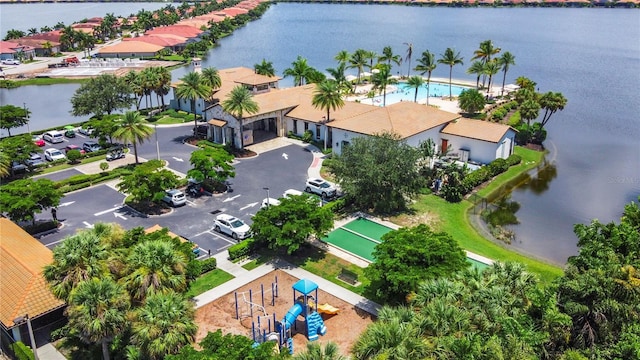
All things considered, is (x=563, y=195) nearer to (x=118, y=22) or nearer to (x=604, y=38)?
(x=604, y=38)

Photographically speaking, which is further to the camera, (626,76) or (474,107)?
(626,76)

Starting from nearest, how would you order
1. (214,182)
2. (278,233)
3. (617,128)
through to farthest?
(278,233), (214,182), (617,128)

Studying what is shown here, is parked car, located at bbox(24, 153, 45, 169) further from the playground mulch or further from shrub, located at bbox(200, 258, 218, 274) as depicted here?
the playground mulch

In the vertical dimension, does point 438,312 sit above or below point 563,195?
above

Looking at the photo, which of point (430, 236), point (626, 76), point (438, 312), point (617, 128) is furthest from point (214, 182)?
point (626, 76)

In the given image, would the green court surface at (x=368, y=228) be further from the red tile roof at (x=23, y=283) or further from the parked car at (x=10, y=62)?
the parked car at (x=10, y=62)

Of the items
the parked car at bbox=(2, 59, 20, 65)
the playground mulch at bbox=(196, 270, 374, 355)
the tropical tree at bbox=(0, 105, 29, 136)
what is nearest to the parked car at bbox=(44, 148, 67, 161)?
the tropical tree at bbox=(0, 105, 29, 136)
